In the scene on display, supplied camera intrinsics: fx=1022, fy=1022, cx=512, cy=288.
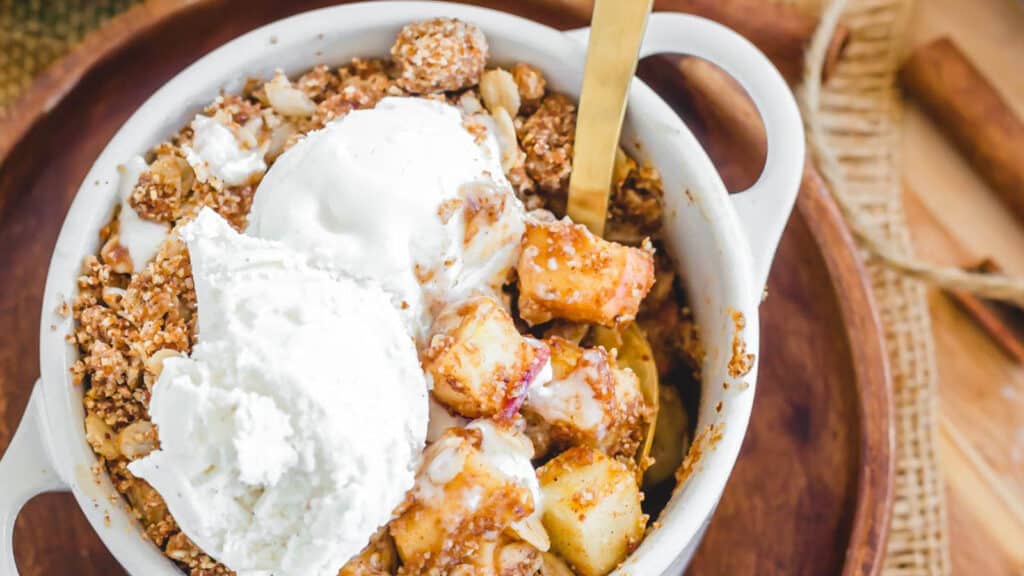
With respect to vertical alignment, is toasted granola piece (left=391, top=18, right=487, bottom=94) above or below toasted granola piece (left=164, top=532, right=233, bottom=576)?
above

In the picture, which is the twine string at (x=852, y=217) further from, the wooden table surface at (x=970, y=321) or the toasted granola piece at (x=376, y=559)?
the toasted granola piece at (x=376, y=559)

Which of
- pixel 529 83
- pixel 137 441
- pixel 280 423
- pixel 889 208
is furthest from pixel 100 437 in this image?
pixel 889 208

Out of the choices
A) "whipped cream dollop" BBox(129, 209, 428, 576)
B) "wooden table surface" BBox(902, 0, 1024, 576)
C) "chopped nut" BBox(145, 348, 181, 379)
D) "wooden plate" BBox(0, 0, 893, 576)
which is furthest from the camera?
"wooden table surface" BBox(902, 0, 1024, 576)

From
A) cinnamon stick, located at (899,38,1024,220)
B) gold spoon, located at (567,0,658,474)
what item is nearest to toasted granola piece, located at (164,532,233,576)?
gold spoon, located at (567,0,658,474)

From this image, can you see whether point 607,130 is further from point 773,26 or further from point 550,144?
point 773,26

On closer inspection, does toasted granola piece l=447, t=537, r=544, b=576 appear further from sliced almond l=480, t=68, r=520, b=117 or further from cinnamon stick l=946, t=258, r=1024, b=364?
cinnamon stick l=946, t=258, r=1024, b=364

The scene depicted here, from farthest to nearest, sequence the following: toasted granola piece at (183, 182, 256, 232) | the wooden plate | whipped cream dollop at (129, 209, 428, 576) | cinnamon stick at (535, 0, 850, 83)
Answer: cinnamon stick at (535, 0, 850, 83) < the wooden plate < toasted granola piece at (183, 182, 256, 232) < whipped cream dollop at (129, 209, 428, 576)

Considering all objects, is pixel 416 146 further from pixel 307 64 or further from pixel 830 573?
pixel 830 573
